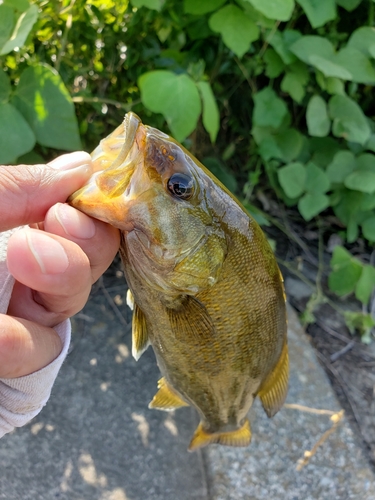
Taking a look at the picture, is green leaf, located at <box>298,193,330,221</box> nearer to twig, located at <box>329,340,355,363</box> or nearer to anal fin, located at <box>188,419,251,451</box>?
twig, located at <box>329,340,355,363</box>

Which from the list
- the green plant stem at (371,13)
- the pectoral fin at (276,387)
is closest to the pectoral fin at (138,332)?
the pectoral fin at (276,387)

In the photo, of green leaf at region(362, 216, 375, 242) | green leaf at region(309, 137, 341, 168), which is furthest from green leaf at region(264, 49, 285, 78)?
green leaf at region(362, 216, 375, 242)

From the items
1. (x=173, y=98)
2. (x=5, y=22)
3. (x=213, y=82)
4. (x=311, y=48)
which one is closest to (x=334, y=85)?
(x=311, y=48)

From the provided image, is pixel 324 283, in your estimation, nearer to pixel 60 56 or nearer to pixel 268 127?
pixel 268 127

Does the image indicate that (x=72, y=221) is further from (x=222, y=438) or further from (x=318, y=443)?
(x=318, y=443)

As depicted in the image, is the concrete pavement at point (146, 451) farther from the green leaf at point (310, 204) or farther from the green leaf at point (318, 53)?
the green leaf at point (318, 53)
